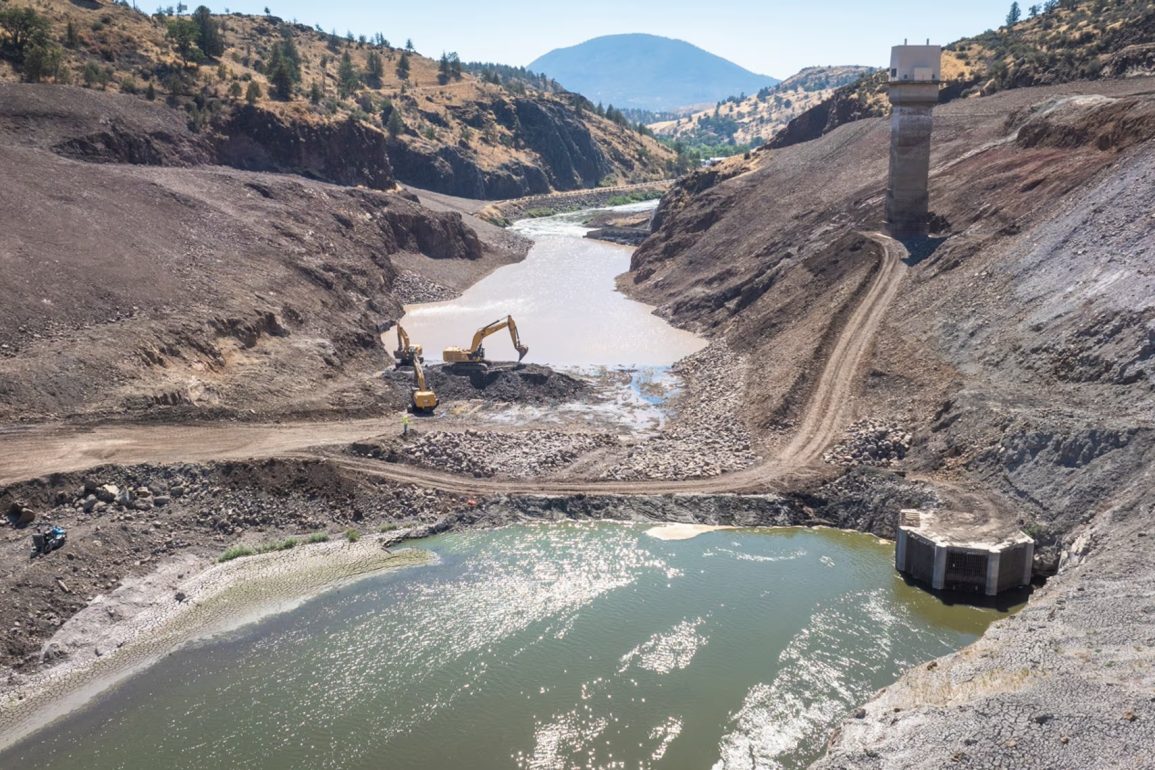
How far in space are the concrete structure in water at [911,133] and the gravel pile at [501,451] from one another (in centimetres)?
2078

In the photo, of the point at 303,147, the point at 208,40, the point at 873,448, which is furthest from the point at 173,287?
the point at 208,40

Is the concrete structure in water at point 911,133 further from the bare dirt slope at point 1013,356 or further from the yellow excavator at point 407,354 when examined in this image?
the yellow excavator at point 407,354

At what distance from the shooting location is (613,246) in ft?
→ 289

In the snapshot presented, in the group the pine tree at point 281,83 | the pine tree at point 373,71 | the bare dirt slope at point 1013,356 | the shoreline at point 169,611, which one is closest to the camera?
the bare dirt slope at point 1013,356

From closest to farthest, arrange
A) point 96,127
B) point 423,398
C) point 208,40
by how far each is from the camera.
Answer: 1. point 423,398
2. point 96,127
3. point 208,40

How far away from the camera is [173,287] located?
40219 mm

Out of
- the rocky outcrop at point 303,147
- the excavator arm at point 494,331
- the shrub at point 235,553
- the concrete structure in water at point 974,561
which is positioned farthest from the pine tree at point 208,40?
the concrete structure in water at point 974,561

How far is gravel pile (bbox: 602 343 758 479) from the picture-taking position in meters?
30.3

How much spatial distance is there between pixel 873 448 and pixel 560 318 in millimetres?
28902

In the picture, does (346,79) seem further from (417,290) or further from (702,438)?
(702,438)

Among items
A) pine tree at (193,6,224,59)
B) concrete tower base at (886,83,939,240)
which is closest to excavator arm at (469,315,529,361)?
concrete tower base at (886,83,939,240)

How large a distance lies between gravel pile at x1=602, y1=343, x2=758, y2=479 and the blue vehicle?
1526cm

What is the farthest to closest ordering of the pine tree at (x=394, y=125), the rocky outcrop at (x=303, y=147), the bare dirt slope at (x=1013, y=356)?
the pine tree at (x=394, y=125) → the rocky outcrop at (x=303, y=147) → the bare dirt slope at (x=1013, y=356)

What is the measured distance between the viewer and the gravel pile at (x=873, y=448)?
29312 mm
